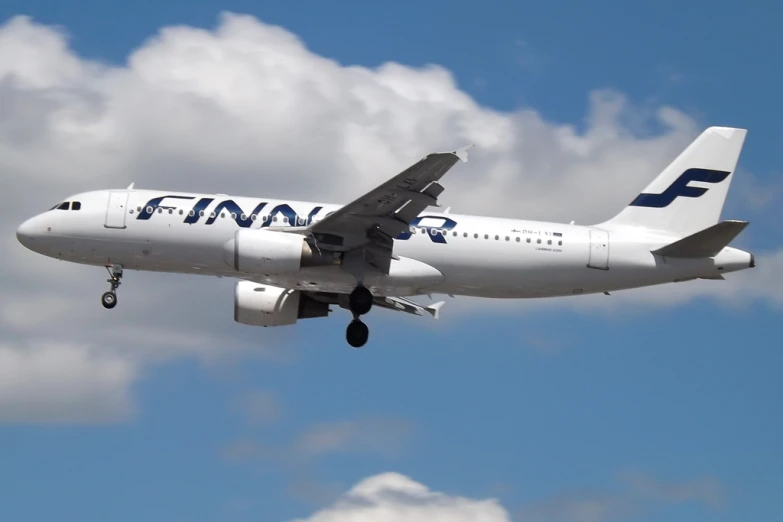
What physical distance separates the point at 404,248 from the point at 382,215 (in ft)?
7.89

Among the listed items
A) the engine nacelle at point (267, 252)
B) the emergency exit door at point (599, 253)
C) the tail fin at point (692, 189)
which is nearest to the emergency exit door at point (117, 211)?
the engine nacelle at point (267, 252)

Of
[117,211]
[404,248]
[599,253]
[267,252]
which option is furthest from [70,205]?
[599,253]

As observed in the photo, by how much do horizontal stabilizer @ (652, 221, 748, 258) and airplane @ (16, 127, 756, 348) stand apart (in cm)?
5

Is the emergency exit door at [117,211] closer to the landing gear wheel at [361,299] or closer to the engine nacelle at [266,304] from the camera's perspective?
the engine nacelle at [266,304]

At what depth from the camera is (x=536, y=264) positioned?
47406 millimetres

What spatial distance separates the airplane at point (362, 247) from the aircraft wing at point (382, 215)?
0.19ft

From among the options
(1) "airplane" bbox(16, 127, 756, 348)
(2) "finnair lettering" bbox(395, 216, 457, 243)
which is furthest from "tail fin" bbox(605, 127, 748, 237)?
(2) "finnair lettering" bbox(395, 216, 457, 243)

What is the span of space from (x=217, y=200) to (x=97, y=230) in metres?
4.50

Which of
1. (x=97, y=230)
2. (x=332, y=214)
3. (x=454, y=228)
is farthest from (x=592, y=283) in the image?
(x=97, y=230)

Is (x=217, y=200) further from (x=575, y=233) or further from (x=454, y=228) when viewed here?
(x=575, y=233)

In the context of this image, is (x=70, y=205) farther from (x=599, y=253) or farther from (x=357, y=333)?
(x=599, y=253)

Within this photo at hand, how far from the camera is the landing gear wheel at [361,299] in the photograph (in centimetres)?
4722

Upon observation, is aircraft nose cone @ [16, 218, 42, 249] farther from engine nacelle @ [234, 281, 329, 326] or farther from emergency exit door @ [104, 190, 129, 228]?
engine nacelle @ [234, 281, 329, 326]

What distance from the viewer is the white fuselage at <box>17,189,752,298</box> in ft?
152
